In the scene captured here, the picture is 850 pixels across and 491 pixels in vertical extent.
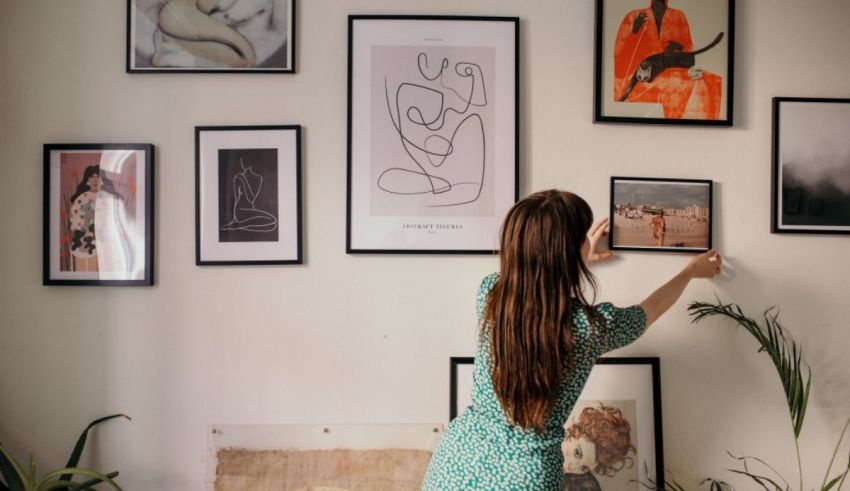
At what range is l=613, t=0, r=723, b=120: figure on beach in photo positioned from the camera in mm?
1951

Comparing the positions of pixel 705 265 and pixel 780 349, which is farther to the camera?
pixel 780 349

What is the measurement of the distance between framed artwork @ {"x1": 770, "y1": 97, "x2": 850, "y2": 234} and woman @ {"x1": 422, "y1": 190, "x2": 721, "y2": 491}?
3.00 ft

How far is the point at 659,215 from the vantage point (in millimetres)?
1933

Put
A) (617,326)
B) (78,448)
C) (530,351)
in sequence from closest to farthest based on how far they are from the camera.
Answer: (530,351) < (617,326) < (78,448)

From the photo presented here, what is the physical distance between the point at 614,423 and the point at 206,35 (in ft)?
5.89

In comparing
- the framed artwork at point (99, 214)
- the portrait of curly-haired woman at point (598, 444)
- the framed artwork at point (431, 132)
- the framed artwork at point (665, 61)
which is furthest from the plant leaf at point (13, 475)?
the framed artwork at point (665, 61)

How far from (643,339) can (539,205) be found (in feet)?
2.71

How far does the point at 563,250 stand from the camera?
4.45 ft

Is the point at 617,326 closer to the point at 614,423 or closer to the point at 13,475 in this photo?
the point at 614,423

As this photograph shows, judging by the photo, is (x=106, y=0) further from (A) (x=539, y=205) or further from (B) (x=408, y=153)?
(A) (x=539, y=205)

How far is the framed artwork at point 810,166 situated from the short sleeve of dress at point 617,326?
2.48 ft

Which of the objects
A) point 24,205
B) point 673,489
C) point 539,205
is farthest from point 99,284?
point 673,489

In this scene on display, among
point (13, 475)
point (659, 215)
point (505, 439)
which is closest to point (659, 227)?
point (659, 215)

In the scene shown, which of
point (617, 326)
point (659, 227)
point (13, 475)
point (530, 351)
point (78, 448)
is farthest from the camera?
point (659, 227)
